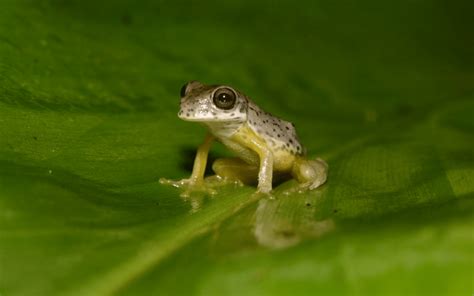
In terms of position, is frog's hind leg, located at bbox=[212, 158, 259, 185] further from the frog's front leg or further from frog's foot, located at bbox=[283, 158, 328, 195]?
frog's foot, located at bbox=[283, 158, 328, 195]

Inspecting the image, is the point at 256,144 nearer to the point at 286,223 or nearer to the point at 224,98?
the point at 224,98

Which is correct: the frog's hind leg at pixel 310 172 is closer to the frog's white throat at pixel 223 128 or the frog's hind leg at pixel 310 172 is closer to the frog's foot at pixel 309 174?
the frog's foot at pixel 309 174

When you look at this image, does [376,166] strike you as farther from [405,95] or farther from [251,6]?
[251,6]

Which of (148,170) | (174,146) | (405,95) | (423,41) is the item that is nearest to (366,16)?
(423,41)

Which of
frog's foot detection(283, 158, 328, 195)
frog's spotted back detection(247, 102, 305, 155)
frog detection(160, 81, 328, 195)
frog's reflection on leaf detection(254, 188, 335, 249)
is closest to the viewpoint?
frog's reflection on leaf detection(254, 188, 335, 249)

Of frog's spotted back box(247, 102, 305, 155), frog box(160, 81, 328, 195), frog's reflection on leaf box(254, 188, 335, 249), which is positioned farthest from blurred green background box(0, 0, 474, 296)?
frog's spotted back box(247, 102, 305, 155)

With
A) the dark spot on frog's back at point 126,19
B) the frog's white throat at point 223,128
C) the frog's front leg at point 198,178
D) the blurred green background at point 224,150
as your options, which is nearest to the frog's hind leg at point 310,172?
the blurred green background at point 224,150
